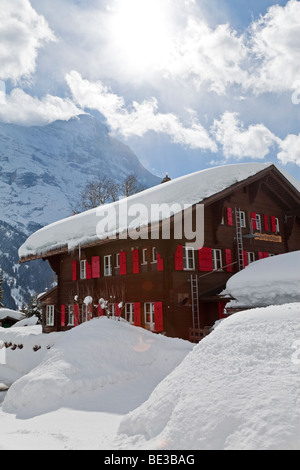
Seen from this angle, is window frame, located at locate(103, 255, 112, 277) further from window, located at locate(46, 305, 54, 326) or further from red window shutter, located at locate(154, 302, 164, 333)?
window, located at locate(46, 305, 54, 326)

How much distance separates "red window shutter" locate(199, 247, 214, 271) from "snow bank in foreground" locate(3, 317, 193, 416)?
5869 millimetres

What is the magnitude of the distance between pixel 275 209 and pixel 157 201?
27.6ft

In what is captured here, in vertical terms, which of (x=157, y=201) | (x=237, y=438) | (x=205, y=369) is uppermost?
(x=157, y=201)

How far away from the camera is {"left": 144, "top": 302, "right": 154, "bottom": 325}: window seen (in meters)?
17.7

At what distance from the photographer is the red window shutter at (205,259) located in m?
17.9

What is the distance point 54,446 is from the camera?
5.25 metres

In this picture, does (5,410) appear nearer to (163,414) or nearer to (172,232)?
(163,414)

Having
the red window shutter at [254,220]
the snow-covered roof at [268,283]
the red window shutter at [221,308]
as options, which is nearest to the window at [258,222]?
the red window shutter at [254,220]

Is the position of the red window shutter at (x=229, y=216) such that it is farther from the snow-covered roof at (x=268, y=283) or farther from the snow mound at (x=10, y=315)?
the snow mound at (x=10, y=315)

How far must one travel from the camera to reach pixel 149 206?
17.4 m

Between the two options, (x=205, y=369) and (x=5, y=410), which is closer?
(x=205, y=369)

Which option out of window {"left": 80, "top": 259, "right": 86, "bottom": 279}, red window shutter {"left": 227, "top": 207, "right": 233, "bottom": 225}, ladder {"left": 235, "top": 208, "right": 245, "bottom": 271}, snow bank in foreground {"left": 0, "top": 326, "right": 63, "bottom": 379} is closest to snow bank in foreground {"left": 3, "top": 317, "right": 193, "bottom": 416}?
snow bank in foreground {"left": 0, "top": 326, "right": 63, "bottom": 379}

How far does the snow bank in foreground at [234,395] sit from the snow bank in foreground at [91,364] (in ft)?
11.9
